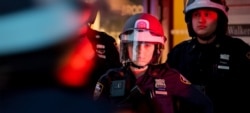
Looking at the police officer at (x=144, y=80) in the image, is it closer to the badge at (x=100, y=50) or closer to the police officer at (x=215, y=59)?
the police officer at (x=215, y=59)

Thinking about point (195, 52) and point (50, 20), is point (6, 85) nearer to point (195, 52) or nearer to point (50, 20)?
point (50, 20)

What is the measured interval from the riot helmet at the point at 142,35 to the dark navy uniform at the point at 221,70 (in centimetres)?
43

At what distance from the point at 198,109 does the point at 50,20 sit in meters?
1.43

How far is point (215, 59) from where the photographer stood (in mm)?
3000

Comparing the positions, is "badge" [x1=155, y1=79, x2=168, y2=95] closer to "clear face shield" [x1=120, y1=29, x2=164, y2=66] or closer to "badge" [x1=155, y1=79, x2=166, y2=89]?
"badge" [x1=155, y1=79, x2=166, y2=89]

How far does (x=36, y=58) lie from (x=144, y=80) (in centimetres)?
135

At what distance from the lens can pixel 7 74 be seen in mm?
1257

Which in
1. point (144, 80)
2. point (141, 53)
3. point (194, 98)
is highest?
point (141, 53)

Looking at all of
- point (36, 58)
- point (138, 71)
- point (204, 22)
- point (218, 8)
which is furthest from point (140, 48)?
point (36, 58)

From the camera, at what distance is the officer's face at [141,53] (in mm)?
2592

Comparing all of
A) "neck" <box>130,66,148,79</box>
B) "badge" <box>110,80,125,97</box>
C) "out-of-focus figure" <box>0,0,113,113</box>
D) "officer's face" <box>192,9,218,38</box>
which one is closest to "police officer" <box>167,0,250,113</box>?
"officer's face" <box>192,9,218,38</box>

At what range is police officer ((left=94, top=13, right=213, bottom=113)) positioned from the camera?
248 cm

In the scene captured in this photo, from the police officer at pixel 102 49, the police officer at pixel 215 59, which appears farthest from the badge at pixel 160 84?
the police officer at pixel 102 49

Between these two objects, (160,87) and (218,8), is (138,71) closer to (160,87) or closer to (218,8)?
(160,87)
